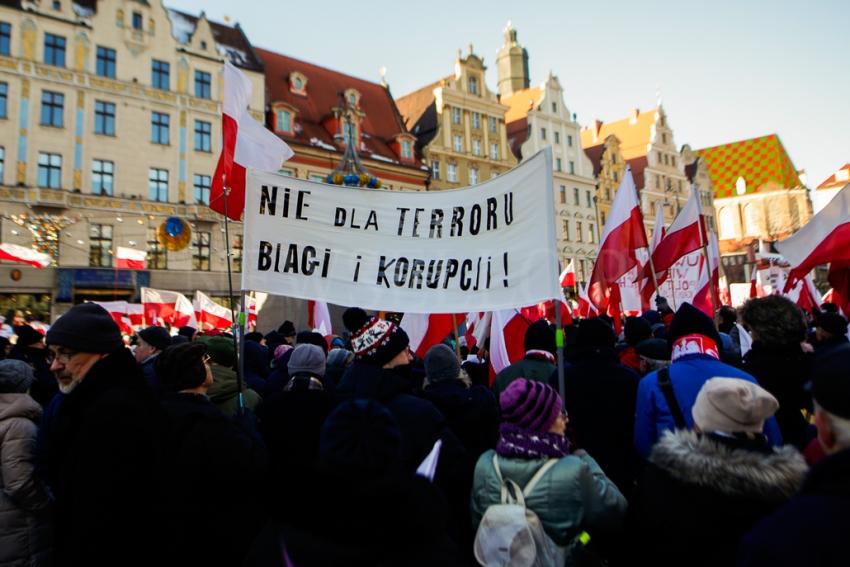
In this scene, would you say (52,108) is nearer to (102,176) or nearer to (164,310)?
(102,176)

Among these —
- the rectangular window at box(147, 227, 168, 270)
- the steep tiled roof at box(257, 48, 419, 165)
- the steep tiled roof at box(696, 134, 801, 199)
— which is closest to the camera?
the rectangular window at box(147, 227, 168, 270)

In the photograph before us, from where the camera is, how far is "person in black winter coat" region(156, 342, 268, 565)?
2.53 m

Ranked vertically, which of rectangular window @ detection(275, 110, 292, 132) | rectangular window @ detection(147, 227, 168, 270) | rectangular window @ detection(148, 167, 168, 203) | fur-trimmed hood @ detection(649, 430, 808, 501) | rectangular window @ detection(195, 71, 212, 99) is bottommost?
fur-trimmed hood @ detection(649, 430, 808, 501)

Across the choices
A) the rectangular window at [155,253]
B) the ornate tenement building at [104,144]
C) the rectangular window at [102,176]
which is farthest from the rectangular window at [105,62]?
the rectangular window at [155,253]

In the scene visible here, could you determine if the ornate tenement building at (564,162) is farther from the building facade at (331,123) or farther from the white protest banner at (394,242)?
the white protest banner at (394,242)

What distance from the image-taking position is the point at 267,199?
4480mm

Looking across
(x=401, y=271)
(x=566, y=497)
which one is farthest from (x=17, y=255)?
(x=566, y=497)

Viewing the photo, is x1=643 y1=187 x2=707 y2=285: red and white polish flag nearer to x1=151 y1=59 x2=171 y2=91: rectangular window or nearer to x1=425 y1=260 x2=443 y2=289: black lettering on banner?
x1=425 y1=260 x2=443 y2=289: black lettering on banner

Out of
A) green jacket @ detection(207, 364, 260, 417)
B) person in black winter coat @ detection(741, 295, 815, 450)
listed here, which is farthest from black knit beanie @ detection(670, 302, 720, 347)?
green jacket @ detection(207, 364, 260, 417)

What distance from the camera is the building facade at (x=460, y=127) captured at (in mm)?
39094

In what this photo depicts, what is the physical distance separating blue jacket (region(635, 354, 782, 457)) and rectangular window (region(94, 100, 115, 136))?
2895 cm

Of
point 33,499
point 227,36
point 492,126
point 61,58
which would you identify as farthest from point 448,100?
point 33,499

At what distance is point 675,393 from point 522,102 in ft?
160

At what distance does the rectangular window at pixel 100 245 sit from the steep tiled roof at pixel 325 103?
33.2ft
